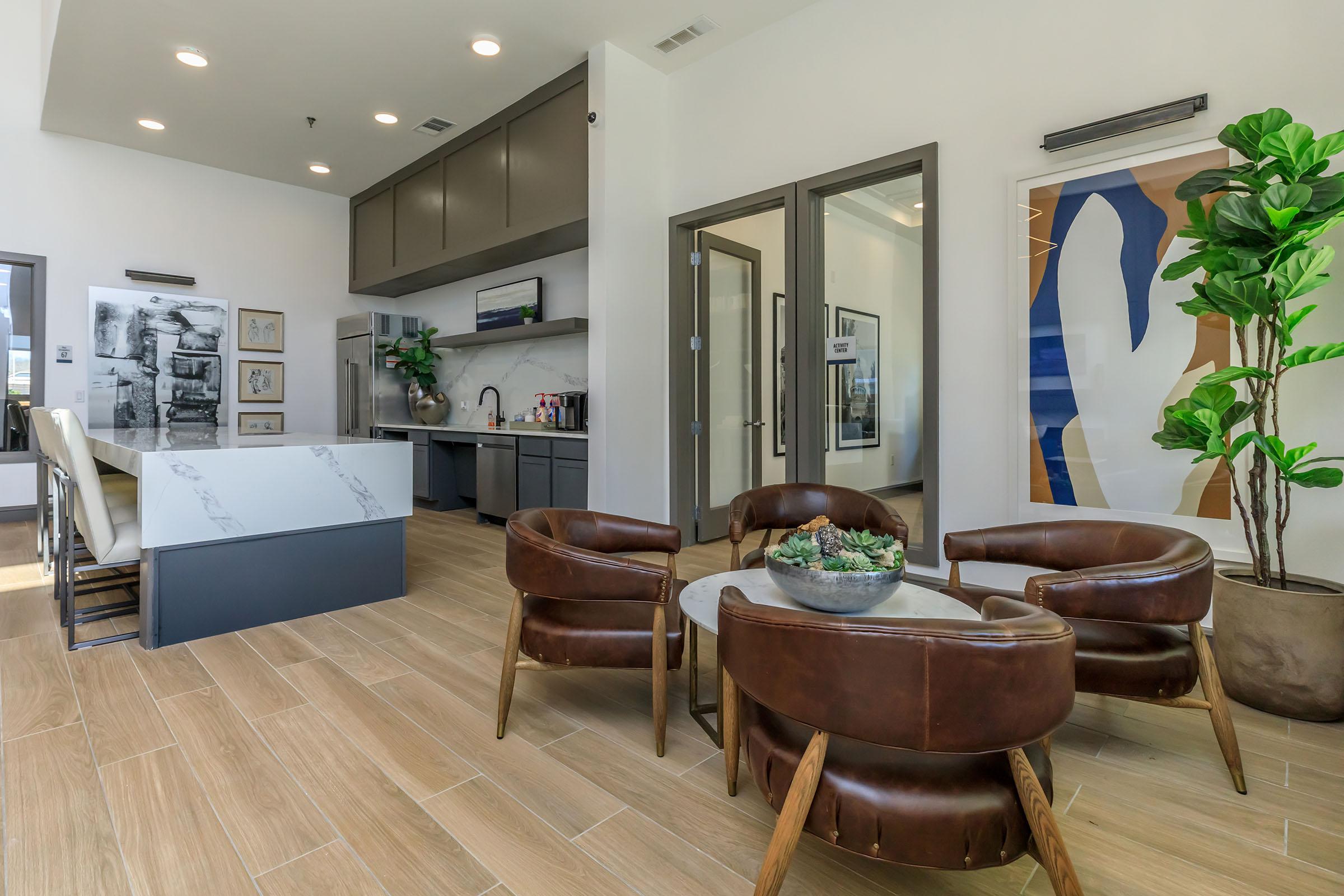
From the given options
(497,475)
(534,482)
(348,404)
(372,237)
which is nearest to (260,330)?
(348,404)

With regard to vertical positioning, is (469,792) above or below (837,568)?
below

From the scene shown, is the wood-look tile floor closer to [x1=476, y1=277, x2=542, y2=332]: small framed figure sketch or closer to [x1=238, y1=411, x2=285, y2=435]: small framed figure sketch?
[x1=476, y1=277, x2=542, y2=332]: small framed figure sketch

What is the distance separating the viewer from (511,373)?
21.0 ft

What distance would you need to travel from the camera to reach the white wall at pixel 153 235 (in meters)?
5.54

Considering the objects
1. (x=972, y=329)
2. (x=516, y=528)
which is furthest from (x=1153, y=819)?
(x=972, y=329)

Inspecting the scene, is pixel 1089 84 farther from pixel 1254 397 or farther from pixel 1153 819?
pixel 1153 819

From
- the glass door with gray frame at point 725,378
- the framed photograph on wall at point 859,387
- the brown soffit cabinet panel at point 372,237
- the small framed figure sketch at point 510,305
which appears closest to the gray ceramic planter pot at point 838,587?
the framed photograph on wall at point 859,387

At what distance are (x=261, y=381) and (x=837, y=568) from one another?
280 inches

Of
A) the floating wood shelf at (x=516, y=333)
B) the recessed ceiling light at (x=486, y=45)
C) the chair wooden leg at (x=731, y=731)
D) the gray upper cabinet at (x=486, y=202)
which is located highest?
the recessed ceiling light at (x=486, y=45)

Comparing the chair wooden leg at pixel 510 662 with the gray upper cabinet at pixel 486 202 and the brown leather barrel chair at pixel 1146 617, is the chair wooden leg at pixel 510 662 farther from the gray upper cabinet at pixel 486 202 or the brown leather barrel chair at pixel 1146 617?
the gray upper cabinet at pixel 486 202

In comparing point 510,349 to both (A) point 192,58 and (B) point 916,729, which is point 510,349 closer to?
(A) point 192,58

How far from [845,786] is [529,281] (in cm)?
542

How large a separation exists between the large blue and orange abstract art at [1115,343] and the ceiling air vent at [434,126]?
180 inches

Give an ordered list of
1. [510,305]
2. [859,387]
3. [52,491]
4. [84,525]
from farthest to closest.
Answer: [510,305] → [859,387] → [52,491] → [84,525]
